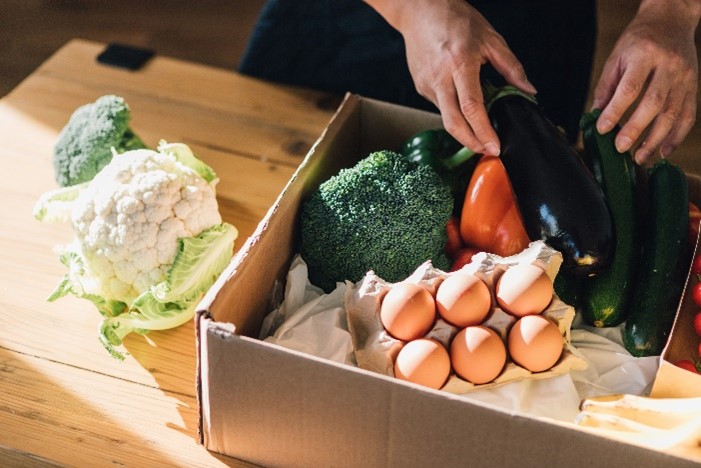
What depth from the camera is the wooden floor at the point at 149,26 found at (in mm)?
2900

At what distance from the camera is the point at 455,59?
1.14 meters

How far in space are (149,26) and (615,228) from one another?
2.45 meters

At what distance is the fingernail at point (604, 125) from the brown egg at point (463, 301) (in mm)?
386

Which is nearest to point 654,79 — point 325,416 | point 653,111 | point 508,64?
point 653,111

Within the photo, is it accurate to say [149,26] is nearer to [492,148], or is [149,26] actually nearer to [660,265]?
[492,148]

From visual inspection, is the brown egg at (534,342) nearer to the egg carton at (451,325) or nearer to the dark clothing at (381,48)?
the egg carton at (451,325)

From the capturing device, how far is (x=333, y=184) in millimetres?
1107

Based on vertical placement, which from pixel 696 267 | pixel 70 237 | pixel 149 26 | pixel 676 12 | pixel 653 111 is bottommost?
pixel 149 26

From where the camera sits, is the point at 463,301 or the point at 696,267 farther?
the point at 696,267

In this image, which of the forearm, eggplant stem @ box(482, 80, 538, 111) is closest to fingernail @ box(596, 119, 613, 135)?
eggplant stem @ box(482, 80, 538, 111)

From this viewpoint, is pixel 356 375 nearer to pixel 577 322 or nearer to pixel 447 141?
pixel 577 322

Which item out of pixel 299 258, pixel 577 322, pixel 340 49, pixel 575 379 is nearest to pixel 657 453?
pixel 575 379

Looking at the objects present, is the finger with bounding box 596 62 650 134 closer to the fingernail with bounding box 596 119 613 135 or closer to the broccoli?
the fingernail with bounding box 596 119 613 135

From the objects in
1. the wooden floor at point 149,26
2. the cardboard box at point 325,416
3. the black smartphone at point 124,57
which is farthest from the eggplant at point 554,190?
the wooden floor at point 149,26
